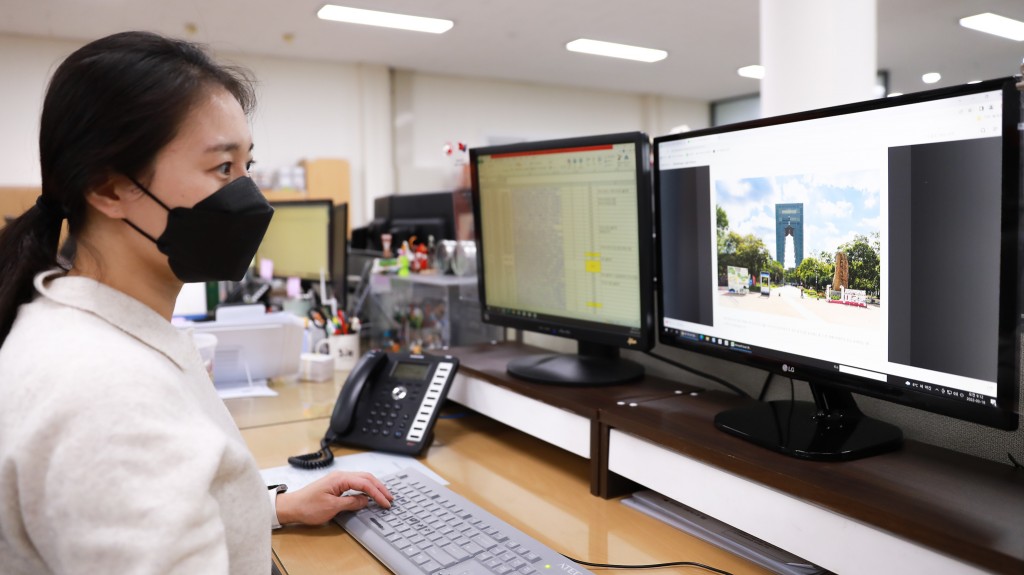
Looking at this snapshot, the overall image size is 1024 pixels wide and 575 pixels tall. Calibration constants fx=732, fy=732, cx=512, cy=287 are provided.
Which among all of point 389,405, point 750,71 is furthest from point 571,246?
point 750,71

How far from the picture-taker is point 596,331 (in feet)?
4.25

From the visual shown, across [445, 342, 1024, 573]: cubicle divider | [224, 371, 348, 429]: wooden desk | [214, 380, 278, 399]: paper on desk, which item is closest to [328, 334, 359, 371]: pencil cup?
[224, 371, 348, 429]: wooden desk

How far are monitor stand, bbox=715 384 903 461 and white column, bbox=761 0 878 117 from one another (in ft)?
4.81

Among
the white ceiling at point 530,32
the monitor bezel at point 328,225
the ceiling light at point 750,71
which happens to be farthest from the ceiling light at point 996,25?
the monitor bezel at point 328,225

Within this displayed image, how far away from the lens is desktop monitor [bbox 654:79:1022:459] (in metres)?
0.72

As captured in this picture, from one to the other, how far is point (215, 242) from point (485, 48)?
5915 millimetres

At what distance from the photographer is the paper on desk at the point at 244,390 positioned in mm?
1727

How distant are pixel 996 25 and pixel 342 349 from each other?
5.69m

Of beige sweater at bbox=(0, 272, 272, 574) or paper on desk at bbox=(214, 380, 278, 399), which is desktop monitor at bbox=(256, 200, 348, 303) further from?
beige sweater at bbox=(0, 272, 272, 574)

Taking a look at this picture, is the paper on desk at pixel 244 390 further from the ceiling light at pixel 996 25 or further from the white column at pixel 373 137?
the ceiling light at pixel 996 25

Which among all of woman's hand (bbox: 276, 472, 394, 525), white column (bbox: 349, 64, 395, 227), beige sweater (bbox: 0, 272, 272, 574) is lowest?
woman's hand (bbox: 276, 472, 394, 525)

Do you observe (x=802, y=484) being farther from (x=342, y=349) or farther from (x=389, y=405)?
(x=342, y=349)

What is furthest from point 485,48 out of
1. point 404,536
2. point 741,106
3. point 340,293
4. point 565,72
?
point 404,536

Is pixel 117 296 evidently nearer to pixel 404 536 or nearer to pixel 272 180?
pixel 404 536
